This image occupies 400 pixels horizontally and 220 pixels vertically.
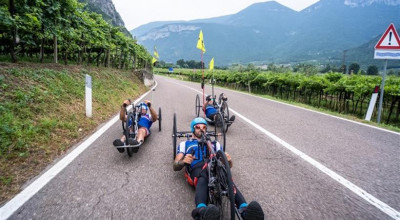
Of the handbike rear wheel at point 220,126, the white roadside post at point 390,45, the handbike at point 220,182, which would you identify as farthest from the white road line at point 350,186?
the white roadside post at point 390,45

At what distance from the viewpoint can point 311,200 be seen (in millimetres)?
2498

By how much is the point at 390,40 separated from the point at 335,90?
610 cm

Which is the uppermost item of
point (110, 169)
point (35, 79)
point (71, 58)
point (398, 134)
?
point (71, 58)

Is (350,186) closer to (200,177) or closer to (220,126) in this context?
(200,177)

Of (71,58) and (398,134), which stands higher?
(71,58)

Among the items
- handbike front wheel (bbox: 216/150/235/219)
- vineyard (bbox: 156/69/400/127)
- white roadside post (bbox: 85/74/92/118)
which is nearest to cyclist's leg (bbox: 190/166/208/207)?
handbike front wheel (bbox: 216/150/235/219)

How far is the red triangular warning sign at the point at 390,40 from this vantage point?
6598mm

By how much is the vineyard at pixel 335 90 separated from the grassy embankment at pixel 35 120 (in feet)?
39.4

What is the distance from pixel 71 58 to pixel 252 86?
18.7m

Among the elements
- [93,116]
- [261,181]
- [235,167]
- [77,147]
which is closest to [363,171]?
[261,181]

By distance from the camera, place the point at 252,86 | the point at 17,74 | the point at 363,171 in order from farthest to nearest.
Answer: the point at 252,86 < the point at 17,74 < the point at 363,171

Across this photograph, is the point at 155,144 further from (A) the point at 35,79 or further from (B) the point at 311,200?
(A) the point at 35,79

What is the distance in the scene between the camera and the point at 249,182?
2.91 m

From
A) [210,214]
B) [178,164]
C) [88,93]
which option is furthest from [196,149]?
[88,93]
